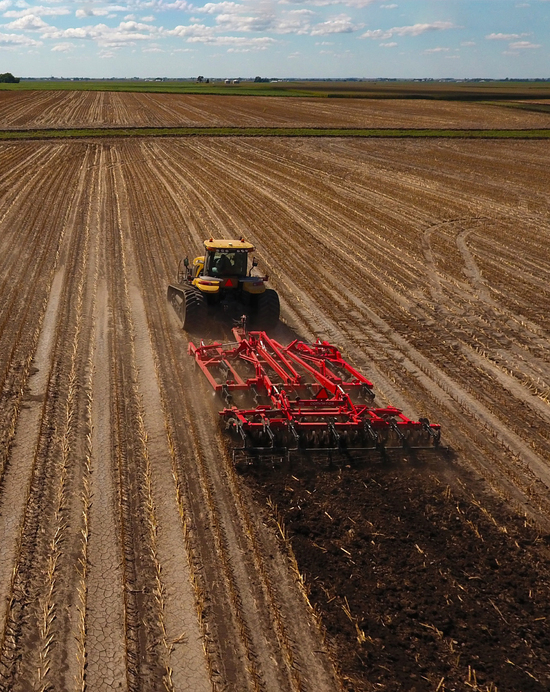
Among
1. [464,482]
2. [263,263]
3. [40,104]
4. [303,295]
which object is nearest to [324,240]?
[263,263]

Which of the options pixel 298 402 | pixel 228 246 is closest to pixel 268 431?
pixel 298 402

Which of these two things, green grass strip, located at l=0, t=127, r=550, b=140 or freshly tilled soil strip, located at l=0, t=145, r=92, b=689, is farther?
green grass strip, located at l=0, t=127, r=550, b=140

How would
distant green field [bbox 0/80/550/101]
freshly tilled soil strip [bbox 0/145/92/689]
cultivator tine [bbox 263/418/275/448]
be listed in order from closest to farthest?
freshly tilled soil strip [bbox 0/145/92/689], cultivator tine [bbox 263/418/275/448], distant green field [bbox 0/80/550/101]

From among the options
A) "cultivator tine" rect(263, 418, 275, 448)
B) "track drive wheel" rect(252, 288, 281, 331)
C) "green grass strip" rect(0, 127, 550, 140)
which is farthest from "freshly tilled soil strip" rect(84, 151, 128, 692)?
"green grass strip" rect(0, 127, 550, 140)

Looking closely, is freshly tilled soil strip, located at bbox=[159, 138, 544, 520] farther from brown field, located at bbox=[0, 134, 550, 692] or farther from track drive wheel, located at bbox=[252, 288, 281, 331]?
track drive wheel, located at bbox=[252, 288, 281, 331]

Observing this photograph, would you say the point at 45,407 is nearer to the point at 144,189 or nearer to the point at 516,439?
the point at 516,439

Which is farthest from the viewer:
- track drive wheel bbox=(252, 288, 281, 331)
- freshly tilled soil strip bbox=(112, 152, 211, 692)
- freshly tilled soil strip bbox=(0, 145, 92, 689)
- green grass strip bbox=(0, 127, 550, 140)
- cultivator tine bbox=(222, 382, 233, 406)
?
green grass strip bbox=(0, 127, 550, 140)

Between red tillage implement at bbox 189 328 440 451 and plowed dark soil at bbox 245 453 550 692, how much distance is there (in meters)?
0.38

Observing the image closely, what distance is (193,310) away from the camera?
13.7m

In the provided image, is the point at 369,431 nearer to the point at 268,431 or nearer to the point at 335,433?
the point at 335,433

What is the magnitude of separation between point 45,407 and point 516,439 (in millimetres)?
7734

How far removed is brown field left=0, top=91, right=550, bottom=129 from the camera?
5400 cm

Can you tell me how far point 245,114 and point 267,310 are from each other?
52.4 meters

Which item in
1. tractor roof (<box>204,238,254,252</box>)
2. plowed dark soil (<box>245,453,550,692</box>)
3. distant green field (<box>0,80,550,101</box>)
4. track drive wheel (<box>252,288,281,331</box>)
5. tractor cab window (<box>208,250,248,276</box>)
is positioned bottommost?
plowed dark soil (<box>245,453,550,692</box>)
